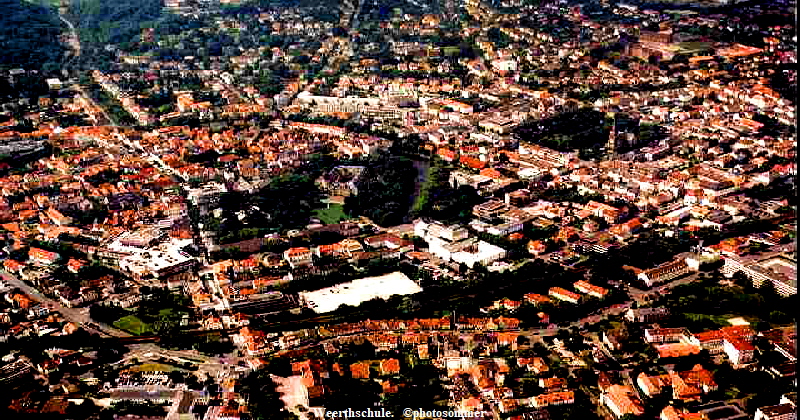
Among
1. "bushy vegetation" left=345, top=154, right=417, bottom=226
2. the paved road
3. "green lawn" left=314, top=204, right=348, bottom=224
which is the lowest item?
"green lawn" left=314, top=204, right=348, bottom=224

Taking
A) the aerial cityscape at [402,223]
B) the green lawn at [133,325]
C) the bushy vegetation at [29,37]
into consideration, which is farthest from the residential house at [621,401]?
the bushy vegetation at [29,37]

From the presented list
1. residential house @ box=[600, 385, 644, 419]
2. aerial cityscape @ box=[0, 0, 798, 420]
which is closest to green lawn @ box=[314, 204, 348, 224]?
aerial cityscape @ box=[0, 0, 798, 420]

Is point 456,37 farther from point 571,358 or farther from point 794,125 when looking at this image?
point 571,358

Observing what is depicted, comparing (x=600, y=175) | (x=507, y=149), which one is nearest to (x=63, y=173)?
(x=507, y=149)

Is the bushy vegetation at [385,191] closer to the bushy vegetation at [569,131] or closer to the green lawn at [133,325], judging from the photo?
the bushy vegetation at [569,131]

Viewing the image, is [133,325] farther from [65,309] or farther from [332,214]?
[332,214]

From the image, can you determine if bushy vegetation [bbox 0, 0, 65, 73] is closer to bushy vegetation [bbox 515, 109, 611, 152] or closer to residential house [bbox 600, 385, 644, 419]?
bushy vegetation [bbox 515, 109, 611, 152]
